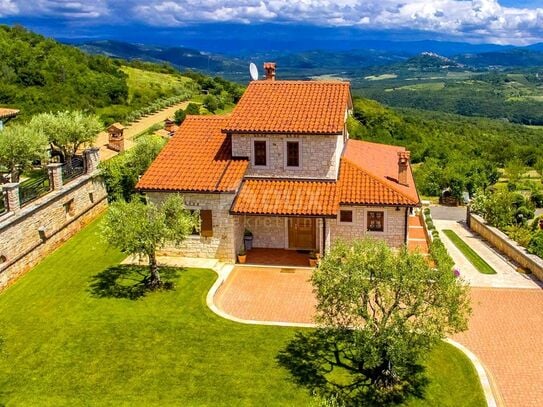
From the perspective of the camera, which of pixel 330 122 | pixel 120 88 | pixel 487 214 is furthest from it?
pixel 120 88

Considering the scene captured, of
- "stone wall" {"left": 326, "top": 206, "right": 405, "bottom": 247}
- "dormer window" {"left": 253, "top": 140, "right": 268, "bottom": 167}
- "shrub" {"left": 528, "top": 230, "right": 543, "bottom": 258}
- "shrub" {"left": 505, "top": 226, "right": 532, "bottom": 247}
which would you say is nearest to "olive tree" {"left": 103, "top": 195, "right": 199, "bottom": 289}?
"dormer window" {"left": 253, "top": 140, "right": 268, "bottom": 167}

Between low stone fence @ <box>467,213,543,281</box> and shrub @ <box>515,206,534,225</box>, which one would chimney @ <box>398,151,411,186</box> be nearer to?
low stone fence @ <box>467,213,543,281</box>

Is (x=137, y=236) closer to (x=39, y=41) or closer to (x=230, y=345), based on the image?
(x=230, y=345)

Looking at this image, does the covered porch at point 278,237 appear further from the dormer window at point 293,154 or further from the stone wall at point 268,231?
the dormer window at point 293,154

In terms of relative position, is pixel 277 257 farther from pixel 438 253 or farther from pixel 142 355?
pixel 142 355

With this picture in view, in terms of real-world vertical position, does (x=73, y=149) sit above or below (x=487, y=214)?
above

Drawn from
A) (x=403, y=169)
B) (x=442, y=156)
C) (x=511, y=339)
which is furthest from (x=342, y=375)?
(x=442, y=156)

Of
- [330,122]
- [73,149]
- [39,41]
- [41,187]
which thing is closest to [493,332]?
[330,122]
